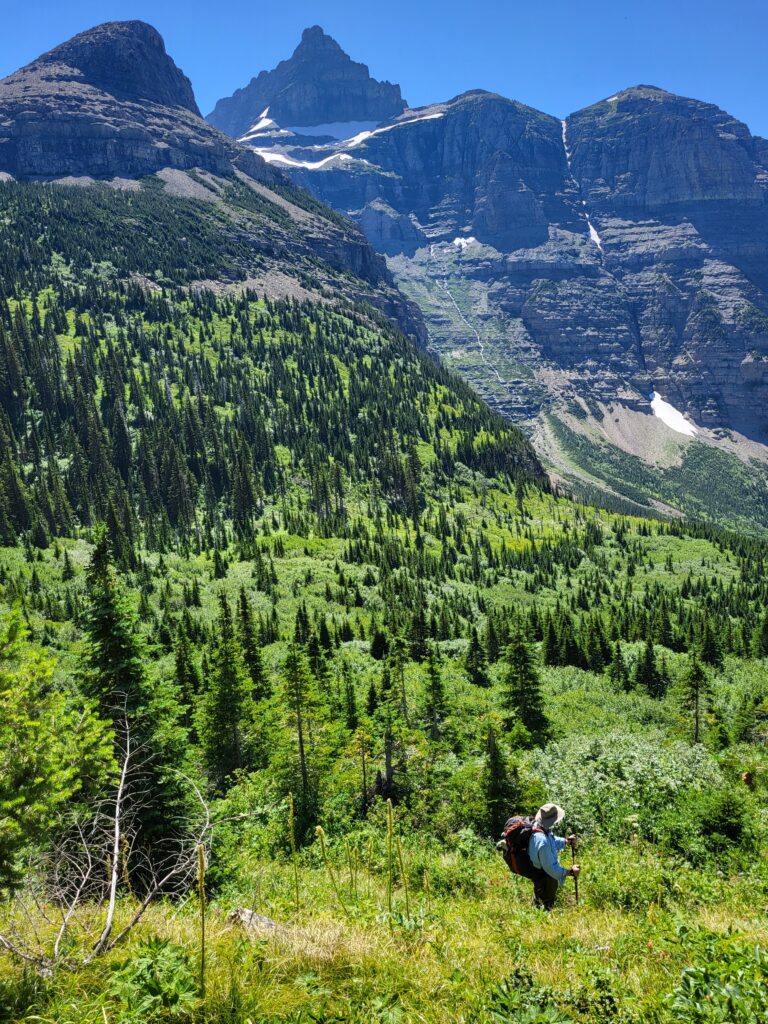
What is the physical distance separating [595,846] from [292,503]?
5745 inches

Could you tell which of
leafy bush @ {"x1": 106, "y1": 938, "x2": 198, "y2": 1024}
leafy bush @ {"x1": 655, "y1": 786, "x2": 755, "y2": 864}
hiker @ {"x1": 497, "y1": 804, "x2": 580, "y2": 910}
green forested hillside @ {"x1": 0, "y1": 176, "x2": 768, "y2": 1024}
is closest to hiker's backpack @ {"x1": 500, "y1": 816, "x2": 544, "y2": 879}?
hiker @ {"x1": 497, "y1": 804, "x2": 580, "y2": 910}

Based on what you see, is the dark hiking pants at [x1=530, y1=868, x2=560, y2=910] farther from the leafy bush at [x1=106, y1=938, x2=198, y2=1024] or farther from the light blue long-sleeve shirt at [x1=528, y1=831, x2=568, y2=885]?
the leafy bush at [x1=106, y1=938, x2=198, y2=1024]

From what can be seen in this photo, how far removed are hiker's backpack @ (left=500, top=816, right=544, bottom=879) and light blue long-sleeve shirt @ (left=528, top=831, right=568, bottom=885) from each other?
95 millimetres

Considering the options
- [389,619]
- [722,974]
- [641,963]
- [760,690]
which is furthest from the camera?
[389,619]

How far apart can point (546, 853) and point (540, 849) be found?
11 centimetres

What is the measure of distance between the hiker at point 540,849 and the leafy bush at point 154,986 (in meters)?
4.73

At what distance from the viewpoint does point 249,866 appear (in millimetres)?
18906

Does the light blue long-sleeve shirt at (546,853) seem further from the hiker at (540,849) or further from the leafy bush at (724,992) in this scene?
the leafy bush at (724,992)

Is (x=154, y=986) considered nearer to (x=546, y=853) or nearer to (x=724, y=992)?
(x=724, y=992)

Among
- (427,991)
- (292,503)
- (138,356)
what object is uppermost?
(138,356)

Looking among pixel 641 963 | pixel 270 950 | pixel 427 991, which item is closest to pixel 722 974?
pixel 641 963

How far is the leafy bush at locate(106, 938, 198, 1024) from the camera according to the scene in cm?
549

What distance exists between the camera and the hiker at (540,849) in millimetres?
8742

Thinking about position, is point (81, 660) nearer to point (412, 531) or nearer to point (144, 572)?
point (144, 572)
